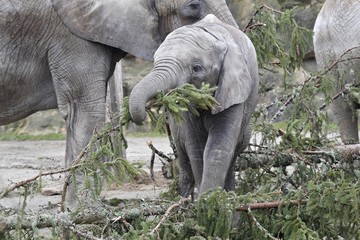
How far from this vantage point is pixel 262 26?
5684mm

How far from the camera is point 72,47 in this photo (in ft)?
18.3

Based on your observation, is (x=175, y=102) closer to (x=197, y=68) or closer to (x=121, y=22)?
(x=197, y=68)

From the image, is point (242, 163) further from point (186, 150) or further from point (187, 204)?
point (187, 204)

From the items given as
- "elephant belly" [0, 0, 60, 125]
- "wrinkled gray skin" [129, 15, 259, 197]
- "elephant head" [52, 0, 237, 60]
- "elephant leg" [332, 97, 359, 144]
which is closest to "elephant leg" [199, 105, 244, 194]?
"wrinkled gray skin" [129, 15, 259, 197]

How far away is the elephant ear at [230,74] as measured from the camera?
4.47 m

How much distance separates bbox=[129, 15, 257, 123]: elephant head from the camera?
166 inches

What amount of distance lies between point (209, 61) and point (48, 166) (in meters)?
5.41

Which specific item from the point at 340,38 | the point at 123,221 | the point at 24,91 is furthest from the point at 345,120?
the point at 123,221

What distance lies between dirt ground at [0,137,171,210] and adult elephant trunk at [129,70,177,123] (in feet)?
6.49

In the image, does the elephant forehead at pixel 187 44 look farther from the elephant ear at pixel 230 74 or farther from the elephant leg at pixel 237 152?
the elephant leg at pixel 237 152

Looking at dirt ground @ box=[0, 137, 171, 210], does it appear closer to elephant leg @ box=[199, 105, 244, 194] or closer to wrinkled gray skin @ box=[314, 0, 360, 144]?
wrinkled gray skin @ box=[314, 0, 360, 144]

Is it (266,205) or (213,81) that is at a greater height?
(213,81)

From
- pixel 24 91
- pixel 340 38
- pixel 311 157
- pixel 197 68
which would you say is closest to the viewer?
pixel 197 68

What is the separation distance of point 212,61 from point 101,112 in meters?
1.33
